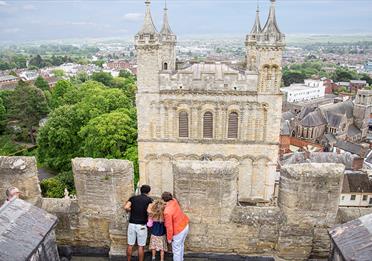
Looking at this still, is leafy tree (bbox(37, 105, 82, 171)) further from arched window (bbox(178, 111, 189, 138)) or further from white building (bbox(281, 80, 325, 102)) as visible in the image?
white building (bbox(281, 80, 325, 102))

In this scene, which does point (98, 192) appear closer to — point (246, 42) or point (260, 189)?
point (260, 189)

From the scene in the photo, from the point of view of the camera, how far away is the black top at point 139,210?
21.2 feet

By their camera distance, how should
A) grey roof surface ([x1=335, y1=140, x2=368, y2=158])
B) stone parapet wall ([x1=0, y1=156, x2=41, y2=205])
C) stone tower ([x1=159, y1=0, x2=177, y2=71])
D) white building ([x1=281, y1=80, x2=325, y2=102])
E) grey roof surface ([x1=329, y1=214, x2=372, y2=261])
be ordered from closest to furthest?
grey roof surface ([x1=329, y1=214, x2=372, y2=261]) < stone parapet wall ([x1=0, y1=156, x2=41, y2=205]) < stone tower ([x1=159, y1=0, x2=177, y2=71]) < grey roof surface ([x1=335, y1=140, x2=368, y2=158]) < white building ([x1=281, y1=80, x2=325, y2=102])

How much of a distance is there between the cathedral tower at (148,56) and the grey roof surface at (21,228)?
15.0 metres

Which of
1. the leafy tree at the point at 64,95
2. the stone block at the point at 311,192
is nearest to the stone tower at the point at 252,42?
the stone block at the point at 311,192

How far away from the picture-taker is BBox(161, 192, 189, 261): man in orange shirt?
623 centimetres

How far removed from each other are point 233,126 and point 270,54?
487 cm

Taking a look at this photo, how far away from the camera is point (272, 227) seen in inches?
263

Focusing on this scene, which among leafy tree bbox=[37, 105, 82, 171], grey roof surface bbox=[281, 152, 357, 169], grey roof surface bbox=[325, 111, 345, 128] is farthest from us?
grey roof surface bbox=[325, 111, 345, 128]

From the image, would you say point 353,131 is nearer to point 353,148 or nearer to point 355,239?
point 353,148

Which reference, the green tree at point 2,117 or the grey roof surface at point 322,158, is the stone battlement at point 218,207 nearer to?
the grey roof surface at point 322,158

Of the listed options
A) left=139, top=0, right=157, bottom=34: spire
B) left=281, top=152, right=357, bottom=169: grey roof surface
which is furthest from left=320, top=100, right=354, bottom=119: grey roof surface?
left=139, top=0, right=157, bottom=34: spire

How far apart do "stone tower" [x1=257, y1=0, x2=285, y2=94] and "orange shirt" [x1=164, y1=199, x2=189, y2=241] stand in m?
15.1

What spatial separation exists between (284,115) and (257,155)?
127ft
